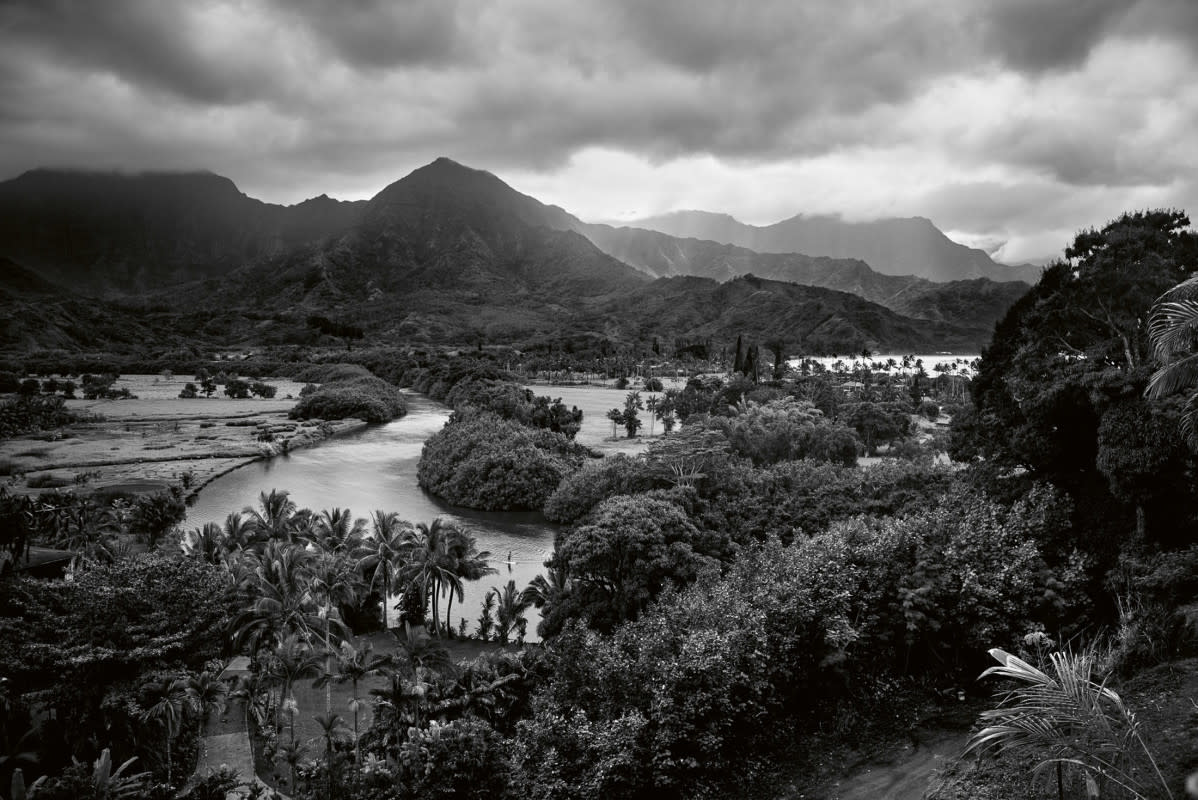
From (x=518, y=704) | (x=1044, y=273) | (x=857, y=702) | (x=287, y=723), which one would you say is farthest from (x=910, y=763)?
(x=1044, y=273)

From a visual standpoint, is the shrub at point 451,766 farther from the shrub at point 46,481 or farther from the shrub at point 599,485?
the shrub at point 46,481

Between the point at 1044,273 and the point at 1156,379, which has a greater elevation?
the point at 1044,273

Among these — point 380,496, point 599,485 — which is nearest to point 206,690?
point 599,485

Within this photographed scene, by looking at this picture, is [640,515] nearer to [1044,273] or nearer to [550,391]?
[1044,273]

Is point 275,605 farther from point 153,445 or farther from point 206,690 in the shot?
point 153,445

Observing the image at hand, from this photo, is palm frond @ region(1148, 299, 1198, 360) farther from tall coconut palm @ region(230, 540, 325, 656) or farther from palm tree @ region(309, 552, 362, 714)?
palm tree @ region(309, 552, 362, 714)

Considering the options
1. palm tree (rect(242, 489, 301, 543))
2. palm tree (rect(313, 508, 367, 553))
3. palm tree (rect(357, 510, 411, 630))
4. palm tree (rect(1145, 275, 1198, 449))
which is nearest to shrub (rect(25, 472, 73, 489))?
palm tree (rect(242, 489, 301, 543))
